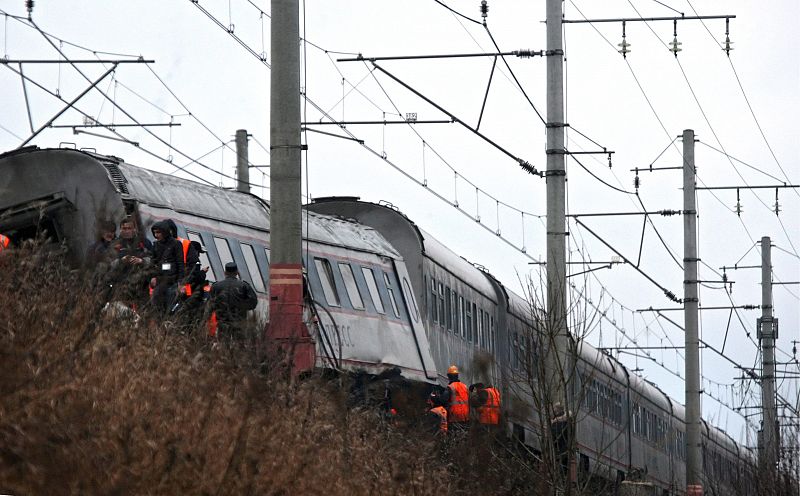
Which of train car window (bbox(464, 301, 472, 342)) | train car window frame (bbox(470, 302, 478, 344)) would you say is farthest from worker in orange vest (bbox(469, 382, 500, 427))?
train car window frame (bbox(470, 302, 478, 344))

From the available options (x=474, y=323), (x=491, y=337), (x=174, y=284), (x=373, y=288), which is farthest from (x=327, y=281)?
(x=491, y=337)

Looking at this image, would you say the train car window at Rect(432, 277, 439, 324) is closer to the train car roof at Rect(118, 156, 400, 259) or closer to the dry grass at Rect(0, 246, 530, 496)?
the train car roof at Rect(118, 156, 400, 259)

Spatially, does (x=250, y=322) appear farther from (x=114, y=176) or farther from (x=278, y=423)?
(x=114, y=176)

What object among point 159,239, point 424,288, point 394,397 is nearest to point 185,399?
point 159,239

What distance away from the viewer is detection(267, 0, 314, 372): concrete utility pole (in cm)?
1263

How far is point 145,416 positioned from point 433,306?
14.6 metres

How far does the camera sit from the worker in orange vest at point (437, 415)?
54.5 feet

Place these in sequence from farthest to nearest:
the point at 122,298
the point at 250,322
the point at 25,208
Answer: the point at 25,208, the point at 250,322, the point at 122,298

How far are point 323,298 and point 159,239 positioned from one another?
16.2ft

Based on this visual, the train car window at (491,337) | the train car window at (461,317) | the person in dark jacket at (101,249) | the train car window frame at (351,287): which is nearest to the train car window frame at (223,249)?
the train car window frame at (351,287)

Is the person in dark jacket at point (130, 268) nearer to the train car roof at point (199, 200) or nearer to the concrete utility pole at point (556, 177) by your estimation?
the train car roof at point (199, 200)

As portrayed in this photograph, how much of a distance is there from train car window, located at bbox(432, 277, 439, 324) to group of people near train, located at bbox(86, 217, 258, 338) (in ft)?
25.8

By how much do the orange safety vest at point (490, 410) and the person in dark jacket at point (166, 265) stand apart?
5.79 metres

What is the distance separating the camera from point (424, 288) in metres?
22.4
